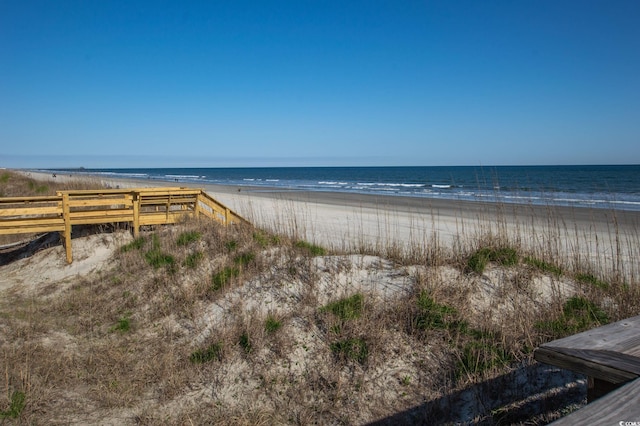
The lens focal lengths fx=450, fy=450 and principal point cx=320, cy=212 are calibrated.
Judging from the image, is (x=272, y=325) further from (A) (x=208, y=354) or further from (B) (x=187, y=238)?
(B) (x=187, y=238)

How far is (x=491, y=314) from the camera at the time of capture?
5.61m

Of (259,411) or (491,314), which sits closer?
(259,411)

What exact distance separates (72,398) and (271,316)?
257 centimetres

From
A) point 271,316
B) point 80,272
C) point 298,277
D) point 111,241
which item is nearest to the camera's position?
point 271,316

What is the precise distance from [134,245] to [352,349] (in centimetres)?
667

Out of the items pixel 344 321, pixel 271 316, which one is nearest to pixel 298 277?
pixel 271 316

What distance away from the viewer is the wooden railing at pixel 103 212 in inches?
392

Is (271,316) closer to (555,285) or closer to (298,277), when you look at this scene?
(298,277)

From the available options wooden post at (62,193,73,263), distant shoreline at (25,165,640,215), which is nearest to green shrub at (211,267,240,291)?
distant shoreline at (25,165,640,215)

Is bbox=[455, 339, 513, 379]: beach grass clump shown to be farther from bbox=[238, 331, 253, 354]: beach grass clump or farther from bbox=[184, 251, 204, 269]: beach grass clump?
bbox=[184, 251, 204, 269]: beach grass clump

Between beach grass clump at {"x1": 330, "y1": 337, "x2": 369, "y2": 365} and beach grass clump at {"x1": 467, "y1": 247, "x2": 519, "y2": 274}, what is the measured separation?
7.73 feet

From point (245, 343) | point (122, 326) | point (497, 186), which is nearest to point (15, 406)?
point (122, 326)

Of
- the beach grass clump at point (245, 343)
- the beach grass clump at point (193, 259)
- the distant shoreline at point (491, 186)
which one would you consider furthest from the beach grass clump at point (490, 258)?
the beach grass clump at point (193, 259)

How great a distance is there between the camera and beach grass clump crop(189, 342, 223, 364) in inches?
A: 229
